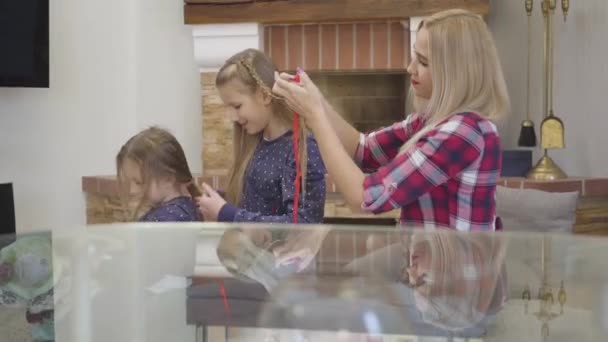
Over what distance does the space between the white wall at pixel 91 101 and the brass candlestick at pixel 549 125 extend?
5.54 ft

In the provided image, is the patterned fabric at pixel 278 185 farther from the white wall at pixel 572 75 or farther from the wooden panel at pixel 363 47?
the wooden panel at pixel 363 47

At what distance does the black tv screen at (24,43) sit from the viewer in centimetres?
327

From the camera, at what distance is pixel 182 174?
5.84ft

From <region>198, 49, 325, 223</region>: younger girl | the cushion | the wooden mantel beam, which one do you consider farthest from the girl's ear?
the wooden mantel beam

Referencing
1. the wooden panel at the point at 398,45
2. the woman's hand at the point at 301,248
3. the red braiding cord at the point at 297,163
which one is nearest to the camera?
the woman's hand at the point at 301,248

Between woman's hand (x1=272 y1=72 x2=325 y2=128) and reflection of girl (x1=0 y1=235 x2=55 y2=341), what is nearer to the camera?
reflection of girl (x1=0 y1=235 x2=55 y2=341)

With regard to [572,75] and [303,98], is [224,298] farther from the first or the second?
[572,75]

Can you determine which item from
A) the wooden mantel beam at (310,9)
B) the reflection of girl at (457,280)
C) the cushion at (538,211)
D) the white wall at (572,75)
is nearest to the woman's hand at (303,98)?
the reflection of girl at (457,280)

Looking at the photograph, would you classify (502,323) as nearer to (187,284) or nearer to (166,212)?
(187,284)

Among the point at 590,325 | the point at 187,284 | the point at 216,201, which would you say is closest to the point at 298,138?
the point at 216,201

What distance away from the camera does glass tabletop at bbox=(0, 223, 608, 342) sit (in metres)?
0.87

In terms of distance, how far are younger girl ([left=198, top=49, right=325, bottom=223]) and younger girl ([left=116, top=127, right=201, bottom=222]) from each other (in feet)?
0.34

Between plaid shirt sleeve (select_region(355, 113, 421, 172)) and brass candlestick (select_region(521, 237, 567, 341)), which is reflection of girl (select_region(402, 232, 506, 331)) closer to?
brass candlestick (select_region(521, 237, 567, 341))

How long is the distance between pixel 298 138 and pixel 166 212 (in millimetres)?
Answer: 336
